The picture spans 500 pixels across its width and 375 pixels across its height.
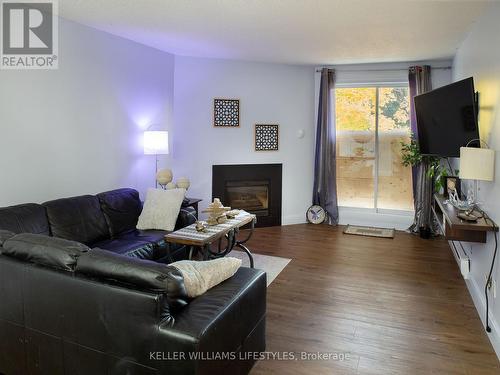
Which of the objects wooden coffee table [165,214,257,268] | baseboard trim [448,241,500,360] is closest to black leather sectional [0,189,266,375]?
wooden coffee table [165,214,257,268]

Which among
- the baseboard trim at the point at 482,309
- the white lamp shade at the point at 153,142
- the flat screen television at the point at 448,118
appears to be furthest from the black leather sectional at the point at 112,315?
the white lamp shade at the point at 153,142

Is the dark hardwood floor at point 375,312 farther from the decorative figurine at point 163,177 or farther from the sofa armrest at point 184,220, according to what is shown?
the decorative figurine at point 163,177

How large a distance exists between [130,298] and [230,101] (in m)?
4.41

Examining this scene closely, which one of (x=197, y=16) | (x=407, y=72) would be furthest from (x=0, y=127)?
(x=407, y=72)

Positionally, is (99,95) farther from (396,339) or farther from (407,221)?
(407,221)

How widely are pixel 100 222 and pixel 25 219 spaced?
76cm

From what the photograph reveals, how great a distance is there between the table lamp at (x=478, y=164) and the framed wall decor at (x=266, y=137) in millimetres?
3370

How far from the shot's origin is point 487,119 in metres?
3.04

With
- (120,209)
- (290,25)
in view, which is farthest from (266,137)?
(120,209)

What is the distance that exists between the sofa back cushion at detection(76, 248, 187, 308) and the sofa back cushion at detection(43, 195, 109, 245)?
1.63 m

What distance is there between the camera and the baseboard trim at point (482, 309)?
8.13 feet

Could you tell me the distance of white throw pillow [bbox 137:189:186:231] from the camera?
3.86m

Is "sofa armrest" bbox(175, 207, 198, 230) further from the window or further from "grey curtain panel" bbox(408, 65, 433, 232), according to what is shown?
"grey curtain panel" bbox(408, 65, 433, 232)

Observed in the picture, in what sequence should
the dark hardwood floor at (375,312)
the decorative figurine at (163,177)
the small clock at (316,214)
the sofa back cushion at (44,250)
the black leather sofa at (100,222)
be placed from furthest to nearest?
the small clock at (316,214) → the decorative figurine at (163,177) → the black leather sofa at (100,222) → the dark hardwood floor at (375,312) → the sofa back cushion at (44,250)
